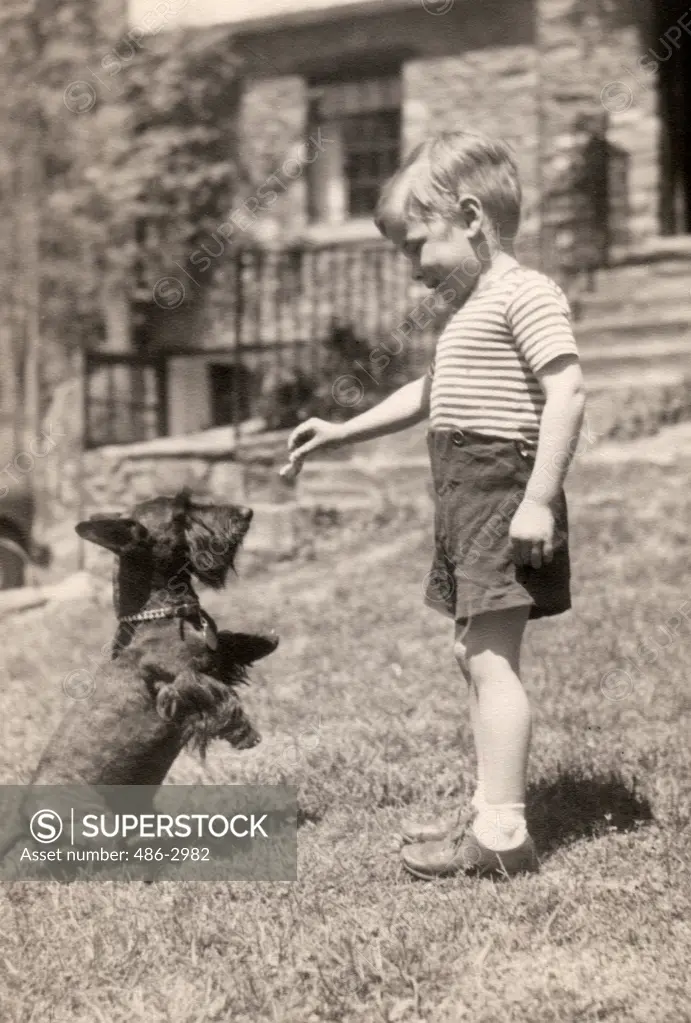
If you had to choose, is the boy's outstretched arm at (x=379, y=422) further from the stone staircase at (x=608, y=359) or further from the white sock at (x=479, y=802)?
the stone staircase at (x=608, y=359)

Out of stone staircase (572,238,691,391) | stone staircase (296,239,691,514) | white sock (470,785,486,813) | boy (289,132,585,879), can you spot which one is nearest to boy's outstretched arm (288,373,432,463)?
boy (289,132,585,879)

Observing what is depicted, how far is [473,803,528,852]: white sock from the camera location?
2.20 meters

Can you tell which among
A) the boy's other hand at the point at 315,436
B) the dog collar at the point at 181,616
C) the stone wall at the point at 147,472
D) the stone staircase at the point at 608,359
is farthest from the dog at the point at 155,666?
the stone wall at the point at 147,472

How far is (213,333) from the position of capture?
7824mm

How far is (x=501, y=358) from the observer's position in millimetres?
2201

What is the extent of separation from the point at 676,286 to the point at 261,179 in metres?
2.95

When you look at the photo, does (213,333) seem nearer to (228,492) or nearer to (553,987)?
(228,492)

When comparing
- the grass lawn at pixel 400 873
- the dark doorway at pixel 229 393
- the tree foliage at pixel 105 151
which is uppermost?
the tree foliage at pixel 105 151

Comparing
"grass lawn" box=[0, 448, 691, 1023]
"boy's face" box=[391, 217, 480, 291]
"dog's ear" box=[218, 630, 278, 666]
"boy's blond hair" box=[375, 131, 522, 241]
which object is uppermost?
"boy's blond hair" box=[375, 131, 522, 241]

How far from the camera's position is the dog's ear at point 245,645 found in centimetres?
254

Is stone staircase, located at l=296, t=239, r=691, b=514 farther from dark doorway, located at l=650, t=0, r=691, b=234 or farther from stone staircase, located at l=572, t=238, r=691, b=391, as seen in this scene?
dark doorway, located at l=650, t=0, r=691, b=234

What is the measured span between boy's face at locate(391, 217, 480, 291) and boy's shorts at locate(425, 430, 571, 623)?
313 mm

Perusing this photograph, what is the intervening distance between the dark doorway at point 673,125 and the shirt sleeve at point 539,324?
582 cm

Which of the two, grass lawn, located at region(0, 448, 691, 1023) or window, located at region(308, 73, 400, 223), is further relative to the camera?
window, located at region(308, 73, 400, 223)
